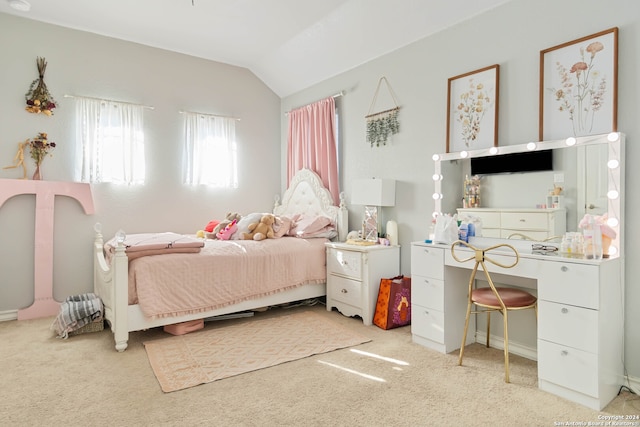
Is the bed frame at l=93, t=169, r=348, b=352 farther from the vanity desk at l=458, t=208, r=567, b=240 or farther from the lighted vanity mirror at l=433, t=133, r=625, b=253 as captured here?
the lighted vanity mirror at l=433, t=133, r=625, b=253

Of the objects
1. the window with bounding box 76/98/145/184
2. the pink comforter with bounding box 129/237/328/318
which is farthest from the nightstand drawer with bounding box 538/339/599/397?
the window with bounding box 76/98/145/184

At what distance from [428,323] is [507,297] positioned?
61cm

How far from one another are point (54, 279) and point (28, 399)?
6.88 ft

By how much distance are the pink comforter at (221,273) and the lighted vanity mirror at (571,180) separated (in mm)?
1678

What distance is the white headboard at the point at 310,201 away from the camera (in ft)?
13.6

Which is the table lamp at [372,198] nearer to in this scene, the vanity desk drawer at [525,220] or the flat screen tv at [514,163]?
the flat screen tv at [514,163]

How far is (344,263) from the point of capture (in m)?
3.61

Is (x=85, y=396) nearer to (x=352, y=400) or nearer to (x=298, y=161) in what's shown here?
(x=352, y=400)

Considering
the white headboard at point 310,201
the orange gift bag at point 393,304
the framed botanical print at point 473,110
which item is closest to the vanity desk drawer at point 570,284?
the framed botanical print at point 473,110

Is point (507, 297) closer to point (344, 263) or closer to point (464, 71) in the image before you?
point (344, 263)

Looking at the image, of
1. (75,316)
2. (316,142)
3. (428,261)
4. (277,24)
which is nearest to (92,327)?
(75,316)

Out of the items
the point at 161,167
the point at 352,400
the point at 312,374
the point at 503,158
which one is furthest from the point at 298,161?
the point at 352,400

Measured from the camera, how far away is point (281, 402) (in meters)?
2.07

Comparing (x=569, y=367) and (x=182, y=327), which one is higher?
(x=569, y=367)
